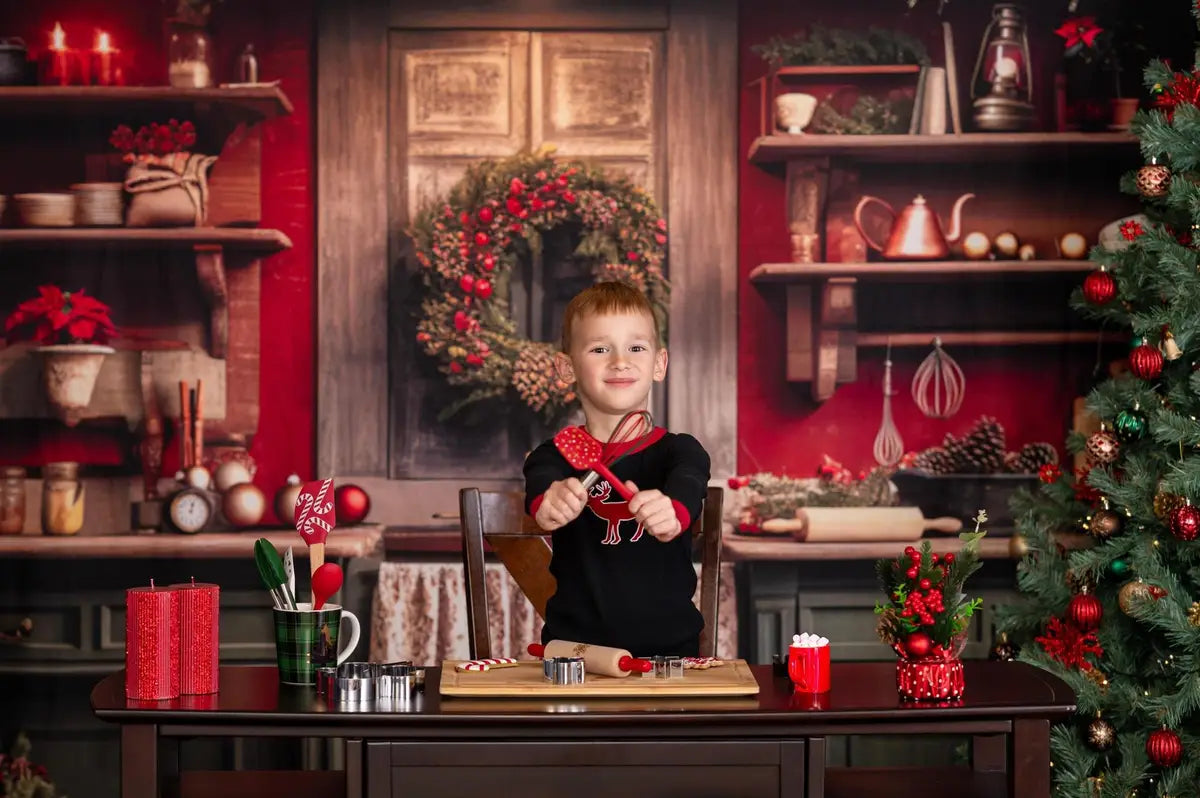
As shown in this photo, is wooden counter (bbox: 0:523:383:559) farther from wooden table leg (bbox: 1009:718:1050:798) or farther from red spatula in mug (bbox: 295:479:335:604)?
wooden table leg (bbox: 1009:718:1050:798)

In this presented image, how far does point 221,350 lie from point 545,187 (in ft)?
3.36

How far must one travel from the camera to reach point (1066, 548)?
345cm

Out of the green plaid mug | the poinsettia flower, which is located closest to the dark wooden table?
the green plaid mug

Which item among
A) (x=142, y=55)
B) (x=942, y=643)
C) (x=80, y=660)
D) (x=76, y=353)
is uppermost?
(x=142, y=55)

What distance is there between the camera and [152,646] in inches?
66.4

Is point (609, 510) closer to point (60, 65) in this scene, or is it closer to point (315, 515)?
point (315, 515)

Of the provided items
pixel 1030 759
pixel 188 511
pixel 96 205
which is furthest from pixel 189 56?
pixel 1030 759

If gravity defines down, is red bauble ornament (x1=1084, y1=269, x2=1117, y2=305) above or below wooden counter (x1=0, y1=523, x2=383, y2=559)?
above

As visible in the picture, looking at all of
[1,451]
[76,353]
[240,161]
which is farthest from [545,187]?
[1,451]

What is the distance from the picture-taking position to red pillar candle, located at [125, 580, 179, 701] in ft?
5.51

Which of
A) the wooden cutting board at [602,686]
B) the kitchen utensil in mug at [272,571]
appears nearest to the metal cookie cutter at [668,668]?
the wooden cutting board at [602,686]

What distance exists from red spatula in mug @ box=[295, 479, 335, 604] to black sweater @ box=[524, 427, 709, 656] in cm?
29

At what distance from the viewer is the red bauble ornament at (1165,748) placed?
288cm

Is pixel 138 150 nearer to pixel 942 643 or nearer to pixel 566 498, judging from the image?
pixel 566 498
